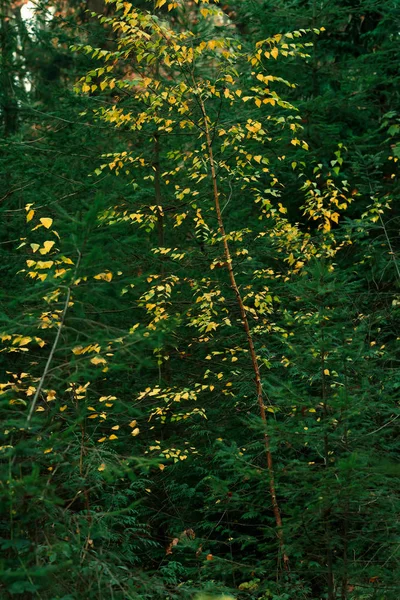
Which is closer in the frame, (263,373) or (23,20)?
(263,373)

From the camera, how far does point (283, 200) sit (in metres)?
10.8

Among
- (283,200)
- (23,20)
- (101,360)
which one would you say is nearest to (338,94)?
(283,200)

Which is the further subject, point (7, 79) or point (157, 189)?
point (7, 79)

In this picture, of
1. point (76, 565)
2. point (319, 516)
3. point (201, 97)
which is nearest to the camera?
point (76, 565)

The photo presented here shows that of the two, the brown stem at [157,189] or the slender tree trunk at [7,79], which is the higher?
the slender tree trunk at [7,79]

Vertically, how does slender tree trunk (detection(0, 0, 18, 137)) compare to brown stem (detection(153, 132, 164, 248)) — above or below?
above

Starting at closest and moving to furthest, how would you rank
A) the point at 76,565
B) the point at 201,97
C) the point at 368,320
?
the point at 76,565, the point at 368,320, the point at 201,97

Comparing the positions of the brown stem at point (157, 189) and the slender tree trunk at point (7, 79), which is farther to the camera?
the slender tree trunk at point (7, 79)

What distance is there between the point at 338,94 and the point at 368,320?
468 cm

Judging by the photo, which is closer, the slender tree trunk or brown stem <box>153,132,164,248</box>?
brown stem <box>153,132,164,248</box>

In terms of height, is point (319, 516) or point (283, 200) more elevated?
point (283, 200)

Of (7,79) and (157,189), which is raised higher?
(7,79)

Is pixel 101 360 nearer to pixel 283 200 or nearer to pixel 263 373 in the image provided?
pixel 263 373

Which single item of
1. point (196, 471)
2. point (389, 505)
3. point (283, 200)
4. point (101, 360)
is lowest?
point (196, 471)
